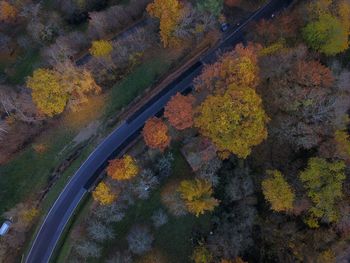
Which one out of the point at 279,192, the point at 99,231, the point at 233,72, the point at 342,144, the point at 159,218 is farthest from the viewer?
the point at 159,218

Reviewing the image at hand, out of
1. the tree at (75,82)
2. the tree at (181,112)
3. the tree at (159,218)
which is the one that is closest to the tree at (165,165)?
the tree at (159,218)

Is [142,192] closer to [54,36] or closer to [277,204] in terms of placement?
[277,204]

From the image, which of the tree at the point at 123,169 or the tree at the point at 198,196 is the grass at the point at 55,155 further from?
the tree at the point at 198,196

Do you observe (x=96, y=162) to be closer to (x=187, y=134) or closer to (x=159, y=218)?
(x=159, y=218)

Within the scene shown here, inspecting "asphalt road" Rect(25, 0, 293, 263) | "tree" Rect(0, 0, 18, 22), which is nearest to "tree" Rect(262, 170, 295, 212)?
"asphalt road" Rect(25, 0, 293, 263)

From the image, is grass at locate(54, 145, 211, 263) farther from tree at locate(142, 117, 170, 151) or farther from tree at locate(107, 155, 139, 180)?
tree at locate(142, 117, 170, 151)

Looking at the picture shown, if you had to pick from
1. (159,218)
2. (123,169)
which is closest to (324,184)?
(159,218)

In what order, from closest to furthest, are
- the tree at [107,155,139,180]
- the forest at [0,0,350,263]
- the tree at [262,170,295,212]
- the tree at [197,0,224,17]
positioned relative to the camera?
1. the tree at [262,170,295,212]
2. the forest at [0,0,350,263]
3. the tree at [107,155,139,180]
4. the tree at [197,0,224,17]
